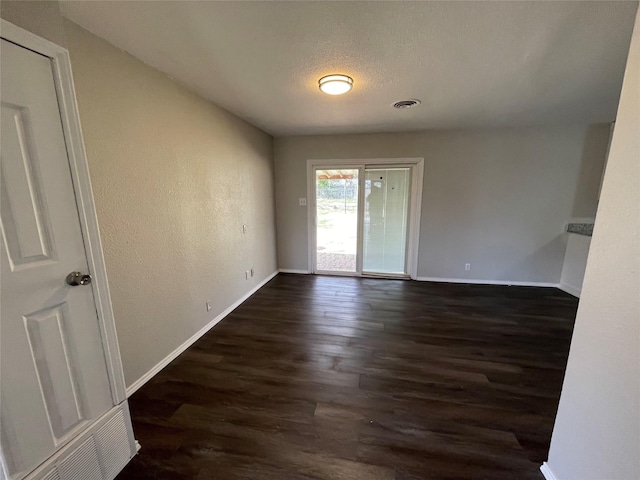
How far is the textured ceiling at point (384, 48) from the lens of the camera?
1.32 meters

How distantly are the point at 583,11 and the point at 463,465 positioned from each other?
2435 millimetres

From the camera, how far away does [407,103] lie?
2.60m

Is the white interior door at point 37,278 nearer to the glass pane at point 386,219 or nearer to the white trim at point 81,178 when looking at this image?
the white trim at point 81,178

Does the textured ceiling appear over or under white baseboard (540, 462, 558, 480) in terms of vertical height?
over

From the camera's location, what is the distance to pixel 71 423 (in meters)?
1.15

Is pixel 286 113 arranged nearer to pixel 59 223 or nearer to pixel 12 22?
pixel 12 22

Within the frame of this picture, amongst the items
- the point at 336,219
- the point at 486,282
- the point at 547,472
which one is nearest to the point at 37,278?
the point at 547,472

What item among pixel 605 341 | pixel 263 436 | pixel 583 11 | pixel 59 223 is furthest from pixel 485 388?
pixel 59 223

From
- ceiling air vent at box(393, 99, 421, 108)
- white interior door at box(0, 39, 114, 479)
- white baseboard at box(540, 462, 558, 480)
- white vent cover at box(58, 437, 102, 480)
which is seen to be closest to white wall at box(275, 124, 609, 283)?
ceiling air vent at box(393, 99, 421, 108)

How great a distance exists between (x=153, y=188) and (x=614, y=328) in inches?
106

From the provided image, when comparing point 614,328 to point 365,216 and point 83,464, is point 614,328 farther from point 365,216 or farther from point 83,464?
point 365,216

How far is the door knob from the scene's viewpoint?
1.11 metres

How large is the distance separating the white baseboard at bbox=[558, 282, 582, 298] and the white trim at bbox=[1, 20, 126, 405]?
16.7 feet

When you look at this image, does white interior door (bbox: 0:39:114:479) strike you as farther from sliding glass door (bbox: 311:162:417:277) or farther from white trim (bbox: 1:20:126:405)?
sliding glass door (bbox: 311:162:417:277)
